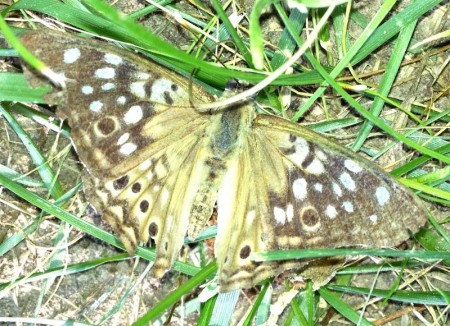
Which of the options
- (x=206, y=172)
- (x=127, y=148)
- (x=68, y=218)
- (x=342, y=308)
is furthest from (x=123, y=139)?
(x=342, y=308)

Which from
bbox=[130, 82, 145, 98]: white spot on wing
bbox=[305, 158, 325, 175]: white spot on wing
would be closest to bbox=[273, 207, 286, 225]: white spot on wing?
bbox=[305, 158, 325, 175]: white spot on wing

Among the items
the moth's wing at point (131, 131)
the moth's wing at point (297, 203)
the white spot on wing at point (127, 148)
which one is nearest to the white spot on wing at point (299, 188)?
the moth's wing at point (297, 203)

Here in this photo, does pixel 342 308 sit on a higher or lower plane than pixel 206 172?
lower

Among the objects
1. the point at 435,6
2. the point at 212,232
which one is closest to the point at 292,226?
the point at 212,232

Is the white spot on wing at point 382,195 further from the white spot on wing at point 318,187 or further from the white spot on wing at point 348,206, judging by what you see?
the white spot on wing at point 318,187

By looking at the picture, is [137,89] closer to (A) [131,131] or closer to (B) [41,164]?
(A) [131,131]

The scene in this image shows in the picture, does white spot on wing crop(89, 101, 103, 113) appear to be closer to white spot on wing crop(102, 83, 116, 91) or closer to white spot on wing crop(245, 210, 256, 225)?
white spot on wing crop(102, 83, 116, 91)
